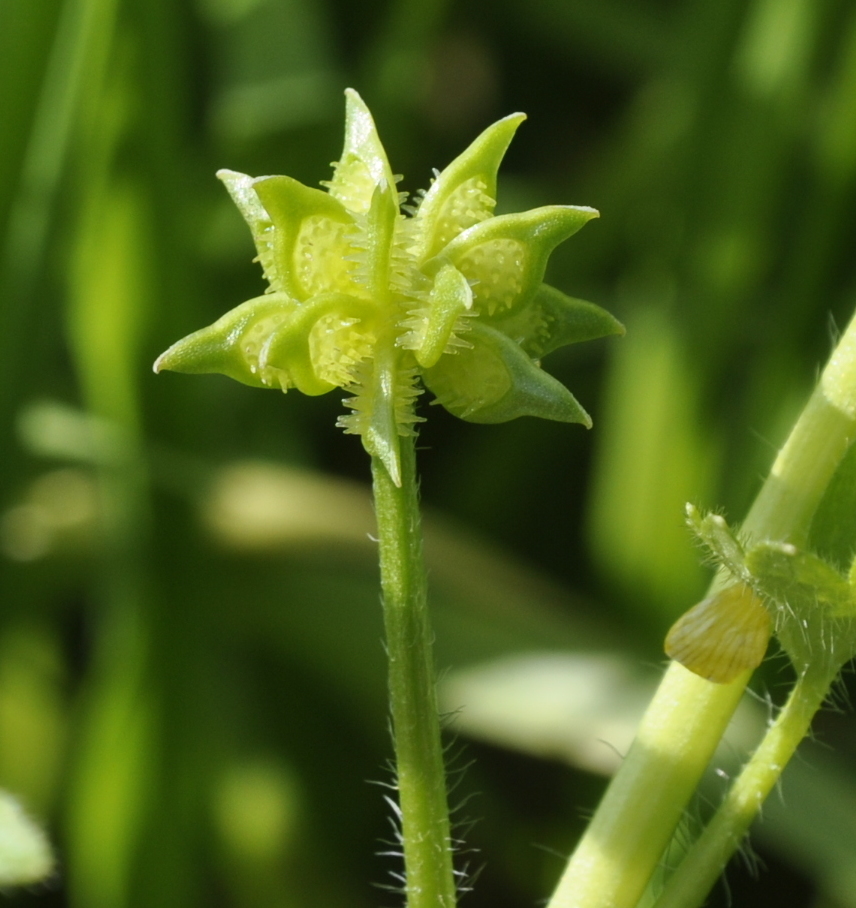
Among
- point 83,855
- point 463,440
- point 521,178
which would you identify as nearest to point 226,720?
point 83,855

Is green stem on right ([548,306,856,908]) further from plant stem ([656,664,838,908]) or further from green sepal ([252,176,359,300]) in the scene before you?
green sepal ([252,176,359,300])

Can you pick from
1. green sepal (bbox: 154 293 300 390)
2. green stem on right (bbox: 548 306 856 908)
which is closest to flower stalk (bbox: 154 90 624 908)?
green sepal (bbox: 154 293 300 390)

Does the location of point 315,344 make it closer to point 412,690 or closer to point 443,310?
point 443,310

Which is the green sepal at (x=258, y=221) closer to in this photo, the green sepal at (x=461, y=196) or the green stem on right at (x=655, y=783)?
the green sepal at (x=461, y=196)

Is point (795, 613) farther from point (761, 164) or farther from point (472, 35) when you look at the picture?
point (472, 35)

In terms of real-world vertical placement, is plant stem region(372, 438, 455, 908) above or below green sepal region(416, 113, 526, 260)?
below

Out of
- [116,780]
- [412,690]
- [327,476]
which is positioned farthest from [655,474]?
[412,690]
